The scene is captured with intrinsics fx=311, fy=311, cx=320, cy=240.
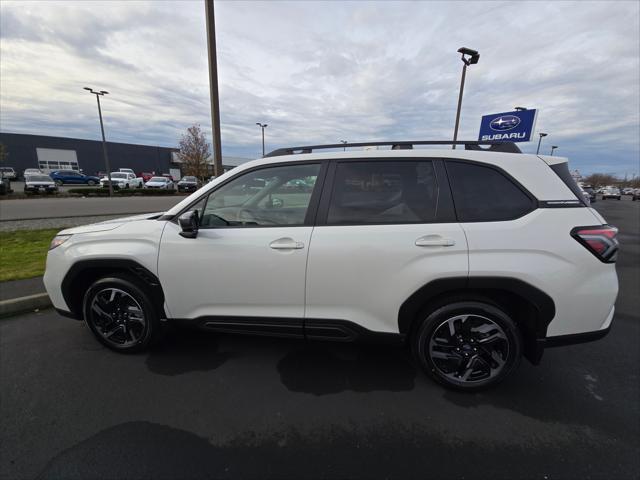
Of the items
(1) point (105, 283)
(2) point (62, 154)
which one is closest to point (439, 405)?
(1) point (105, 283)

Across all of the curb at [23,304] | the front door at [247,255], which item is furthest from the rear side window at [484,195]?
the curb at [23,304]

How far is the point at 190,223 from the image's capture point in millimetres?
2381

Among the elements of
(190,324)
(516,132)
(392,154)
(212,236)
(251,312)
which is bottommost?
(190,324)

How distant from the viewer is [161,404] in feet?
7.76

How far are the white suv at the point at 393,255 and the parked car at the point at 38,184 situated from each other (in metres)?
28.6

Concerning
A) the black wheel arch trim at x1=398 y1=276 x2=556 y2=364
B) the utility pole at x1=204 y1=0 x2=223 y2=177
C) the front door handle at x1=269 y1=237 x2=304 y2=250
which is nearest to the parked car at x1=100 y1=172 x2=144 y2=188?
the utility pole at x1=204 y1=0 x2=223 y2=177

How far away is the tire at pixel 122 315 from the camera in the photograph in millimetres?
2812

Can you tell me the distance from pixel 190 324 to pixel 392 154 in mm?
2257

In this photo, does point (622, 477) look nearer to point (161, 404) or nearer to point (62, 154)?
point (161, 404)

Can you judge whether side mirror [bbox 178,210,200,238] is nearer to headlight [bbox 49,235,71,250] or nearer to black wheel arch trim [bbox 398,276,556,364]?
headlight [bbox 49,235,71,250]

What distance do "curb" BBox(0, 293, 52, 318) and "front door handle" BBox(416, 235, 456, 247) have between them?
4728 millimetres

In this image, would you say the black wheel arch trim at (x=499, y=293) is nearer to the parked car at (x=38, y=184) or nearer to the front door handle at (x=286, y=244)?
the front door handle at (x=286, y=244)

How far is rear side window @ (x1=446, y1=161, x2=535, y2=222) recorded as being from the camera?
2.27 meters

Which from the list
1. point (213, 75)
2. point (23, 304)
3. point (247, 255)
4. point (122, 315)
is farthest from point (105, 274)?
point (213, 75)
